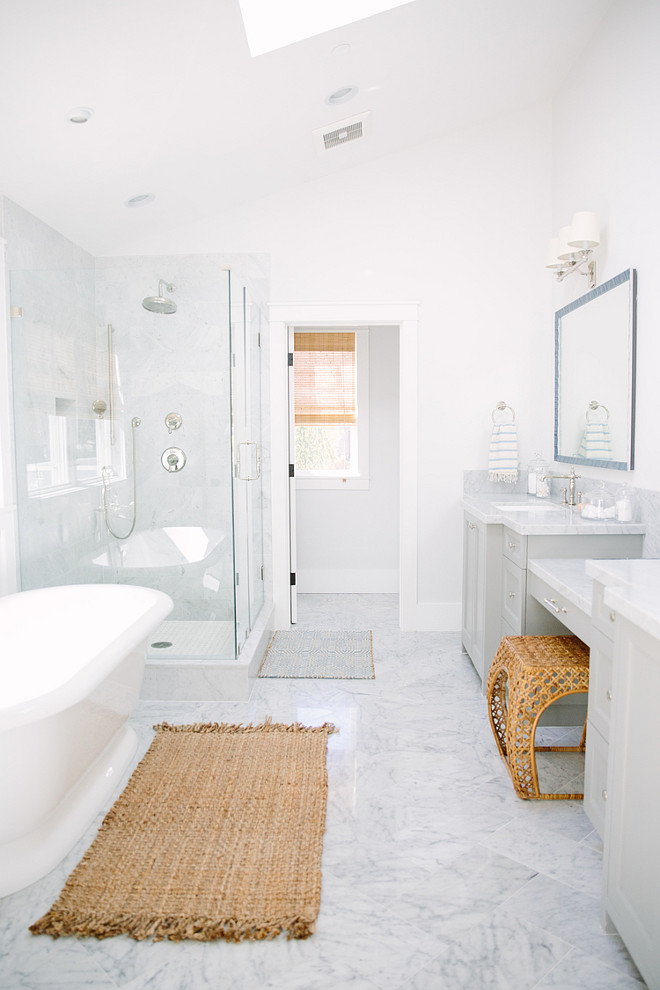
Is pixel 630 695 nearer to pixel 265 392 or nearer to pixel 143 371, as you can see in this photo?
pixel 143 371

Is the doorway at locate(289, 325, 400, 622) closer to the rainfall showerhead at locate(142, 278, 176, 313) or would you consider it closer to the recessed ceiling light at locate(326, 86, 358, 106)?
the rainfall showerhead at locate(142, 278, 176, 313)

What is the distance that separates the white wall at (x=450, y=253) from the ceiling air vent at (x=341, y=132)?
1.30ft

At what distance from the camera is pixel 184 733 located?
268 centimetres

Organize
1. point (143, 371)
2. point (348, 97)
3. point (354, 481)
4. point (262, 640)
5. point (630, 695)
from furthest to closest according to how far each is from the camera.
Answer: point (354, 481) → point (262, 640) → point (143, 371) → point (348, 97) → point (630, 695)

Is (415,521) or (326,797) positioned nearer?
(326,797)

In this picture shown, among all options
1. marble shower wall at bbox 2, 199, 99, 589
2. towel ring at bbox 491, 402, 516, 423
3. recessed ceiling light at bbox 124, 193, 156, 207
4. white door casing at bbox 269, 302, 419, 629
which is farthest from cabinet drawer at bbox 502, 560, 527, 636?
recessed ceiling light at bbox 124, 193, 156, 207

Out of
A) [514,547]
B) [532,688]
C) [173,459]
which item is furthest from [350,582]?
[532,688]

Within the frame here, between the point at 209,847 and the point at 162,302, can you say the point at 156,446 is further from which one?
the point at 209,847

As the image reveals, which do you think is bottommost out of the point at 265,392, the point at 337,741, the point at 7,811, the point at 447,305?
the point at 337,741

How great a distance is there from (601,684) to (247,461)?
2306mm

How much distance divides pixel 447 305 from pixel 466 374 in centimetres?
43

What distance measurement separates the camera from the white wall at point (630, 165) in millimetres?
2557

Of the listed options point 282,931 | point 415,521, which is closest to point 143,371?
point 415,521

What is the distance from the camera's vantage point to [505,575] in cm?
295
